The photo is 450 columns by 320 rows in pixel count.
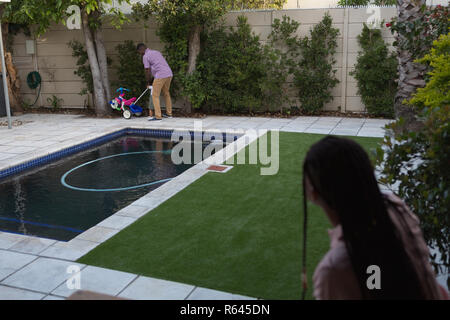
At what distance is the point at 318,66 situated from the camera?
33.0 feet

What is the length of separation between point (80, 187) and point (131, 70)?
18.8ft

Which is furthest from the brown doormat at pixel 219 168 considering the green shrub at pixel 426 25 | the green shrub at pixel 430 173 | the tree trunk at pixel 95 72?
the tree trunk at pixel 95 72

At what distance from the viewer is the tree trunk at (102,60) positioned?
10695 millimetres

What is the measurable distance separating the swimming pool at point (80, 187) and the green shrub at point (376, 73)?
3.99 meters

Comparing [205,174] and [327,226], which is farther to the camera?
[205,174]

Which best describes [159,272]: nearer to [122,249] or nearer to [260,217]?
[122,249]

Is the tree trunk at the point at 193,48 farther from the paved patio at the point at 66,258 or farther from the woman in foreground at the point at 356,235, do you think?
the woman in foreground at the point at 356,235

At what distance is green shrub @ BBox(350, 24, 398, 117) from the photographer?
952 cm

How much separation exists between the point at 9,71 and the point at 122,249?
9.31 metres

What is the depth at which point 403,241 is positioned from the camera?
4.55ft

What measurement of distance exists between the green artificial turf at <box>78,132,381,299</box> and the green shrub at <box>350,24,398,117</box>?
5.03m

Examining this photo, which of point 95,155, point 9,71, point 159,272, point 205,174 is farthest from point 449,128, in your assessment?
point 9,71

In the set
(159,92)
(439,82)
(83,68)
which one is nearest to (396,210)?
(439,82)

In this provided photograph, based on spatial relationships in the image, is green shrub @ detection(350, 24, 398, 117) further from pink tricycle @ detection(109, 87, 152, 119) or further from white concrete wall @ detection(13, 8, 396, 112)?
pink tricycle @ detection(109, 87, 152, 119)
